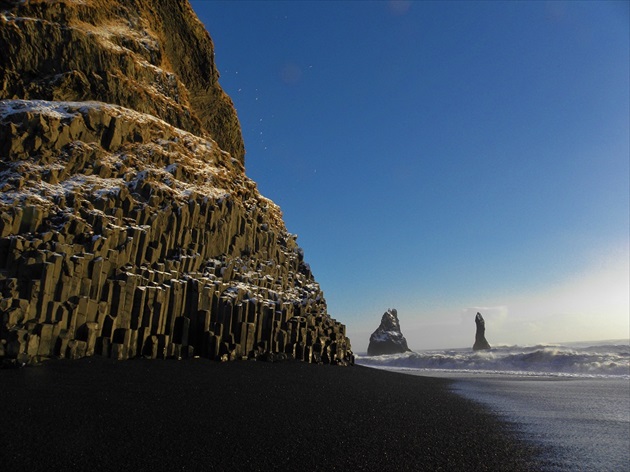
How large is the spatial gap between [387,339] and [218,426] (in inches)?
3190

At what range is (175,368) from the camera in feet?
54.7

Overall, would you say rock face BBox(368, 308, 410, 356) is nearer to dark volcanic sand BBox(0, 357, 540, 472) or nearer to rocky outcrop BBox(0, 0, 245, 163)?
rocky outcrop BBox(0, 0, 245, 163)

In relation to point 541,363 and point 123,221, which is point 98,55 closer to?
point 123,221

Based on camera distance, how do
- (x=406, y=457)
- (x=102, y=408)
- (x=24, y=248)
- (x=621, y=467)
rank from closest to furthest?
(x=406, y=457) < (x=621, y=467) < (x=102, y=408) < (x=24, y=248)

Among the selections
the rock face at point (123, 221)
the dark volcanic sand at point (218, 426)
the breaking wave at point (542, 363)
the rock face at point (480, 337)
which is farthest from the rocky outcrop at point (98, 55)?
the rock face at point (480, 337)

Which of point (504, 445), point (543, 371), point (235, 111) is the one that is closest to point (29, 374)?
point (504, 445)

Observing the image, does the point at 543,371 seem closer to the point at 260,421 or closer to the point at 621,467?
the point at 621,467

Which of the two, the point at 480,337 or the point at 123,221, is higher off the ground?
the point at 123,221

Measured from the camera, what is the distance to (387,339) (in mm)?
86625

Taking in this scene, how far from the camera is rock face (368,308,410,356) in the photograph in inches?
3383

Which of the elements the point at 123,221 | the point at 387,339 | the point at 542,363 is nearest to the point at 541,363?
the point at 542,363

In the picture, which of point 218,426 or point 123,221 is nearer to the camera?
point 218,426

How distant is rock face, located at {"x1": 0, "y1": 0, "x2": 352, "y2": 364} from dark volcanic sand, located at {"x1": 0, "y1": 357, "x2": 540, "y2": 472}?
2.63 meters

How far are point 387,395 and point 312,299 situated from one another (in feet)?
44.0
